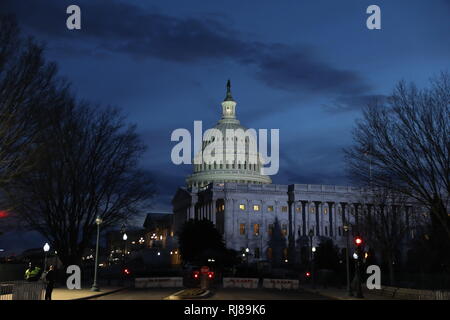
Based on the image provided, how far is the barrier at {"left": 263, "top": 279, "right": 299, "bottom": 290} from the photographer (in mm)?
51287

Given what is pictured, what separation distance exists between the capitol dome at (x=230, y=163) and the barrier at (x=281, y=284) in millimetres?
104290

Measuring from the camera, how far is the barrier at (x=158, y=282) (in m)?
49.2

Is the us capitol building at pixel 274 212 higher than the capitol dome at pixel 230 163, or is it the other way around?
the capitol dome at pixel 230 163

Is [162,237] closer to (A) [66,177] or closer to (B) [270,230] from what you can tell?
(B) [270,230]

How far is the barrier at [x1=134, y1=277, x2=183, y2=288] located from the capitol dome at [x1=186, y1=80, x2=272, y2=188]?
104877mm

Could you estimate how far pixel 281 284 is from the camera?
51.4 meters

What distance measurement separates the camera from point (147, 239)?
191m

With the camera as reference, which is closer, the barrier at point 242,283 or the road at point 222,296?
the road at point 222,296

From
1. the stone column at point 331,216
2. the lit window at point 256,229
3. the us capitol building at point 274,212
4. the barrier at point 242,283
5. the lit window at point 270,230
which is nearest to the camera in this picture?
the barrier at point 242,283

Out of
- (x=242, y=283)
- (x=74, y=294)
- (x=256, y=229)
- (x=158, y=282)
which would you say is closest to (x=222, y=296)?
(x=74, y=294)

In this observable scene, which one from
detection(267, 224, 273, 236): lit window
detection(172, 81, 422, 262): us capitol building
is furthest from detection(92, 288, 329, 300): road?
detection(267, 224, 273, 236): lit window

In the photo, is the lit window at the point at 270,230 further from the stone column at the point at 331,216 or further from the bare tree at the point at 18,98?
the bare tree at the point at 18,98

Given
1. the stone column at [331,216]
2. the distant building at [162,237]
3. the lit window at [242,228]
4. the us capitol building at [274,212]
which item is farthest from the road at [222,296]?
the stone column at [331,216]
